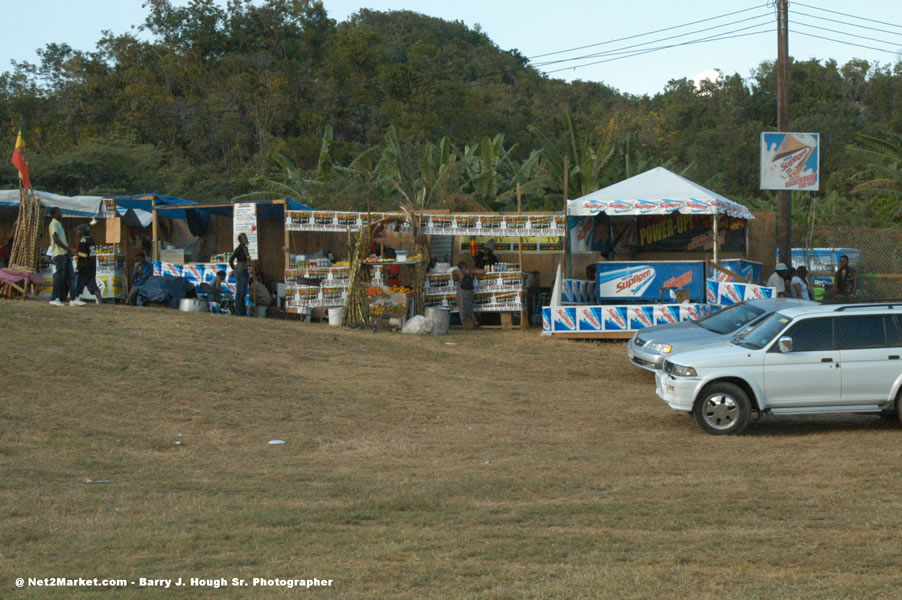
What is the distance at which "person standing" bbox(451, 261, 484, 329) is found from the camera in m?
21.2

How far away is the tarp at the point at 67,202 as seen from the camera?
20.8m

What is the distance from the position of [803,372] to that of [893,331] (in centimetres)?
125

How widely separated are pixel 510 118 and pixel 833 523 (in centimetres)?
4458

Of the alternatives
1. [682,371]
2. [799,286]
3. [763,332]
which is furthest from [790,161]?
[682,371]

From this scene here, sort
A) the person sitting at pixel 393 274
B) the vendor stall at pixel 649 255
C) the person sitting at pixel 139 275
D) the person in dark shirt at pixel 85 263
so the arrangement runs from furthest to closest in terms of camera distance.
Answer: the person sitting at pixel 393 274 → the person sitting at pixel 139 275 → the vendor stall at pixel 649 255 → the person in dark shirt at pixel 85 263

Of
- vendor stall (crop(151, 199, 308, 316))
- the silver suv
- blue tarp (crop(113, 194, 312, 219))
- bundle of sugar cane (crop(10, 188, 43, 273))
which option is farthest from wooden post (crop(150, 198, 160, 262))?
the silver suv

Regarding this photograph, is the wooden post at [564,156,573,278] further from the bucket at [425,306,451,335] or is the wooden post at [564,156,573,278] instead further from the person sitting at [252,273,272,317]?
the person sitting at [252,273,272,317]

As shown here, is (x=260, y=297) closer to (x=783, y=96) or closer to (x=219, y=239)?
(x=219, y=239)

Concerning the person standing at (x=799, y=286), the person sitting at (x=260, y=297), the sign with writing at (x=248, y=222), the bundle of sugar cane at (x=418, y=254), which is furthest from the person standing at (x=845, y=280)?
the sign with writing at (x=248, y=222)

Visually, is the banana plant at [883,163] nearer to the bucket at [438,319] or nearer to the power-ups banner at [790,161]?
the power-ups banner at [790,161]

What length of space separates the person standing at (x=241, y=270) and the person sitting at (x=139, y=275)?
2.28 metres

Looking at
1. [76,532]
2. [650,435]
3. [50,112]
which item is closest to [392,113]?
[50,112]

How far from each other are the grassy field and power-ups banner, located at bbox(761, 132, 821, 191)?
6224 mm

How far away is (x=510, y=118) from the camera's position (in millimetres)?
50094
